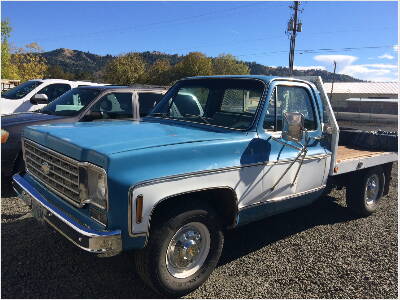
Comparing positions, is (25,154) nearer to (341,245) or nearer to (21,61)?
(341,245)

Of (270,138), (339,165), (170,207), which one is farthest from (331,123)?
(170,207)

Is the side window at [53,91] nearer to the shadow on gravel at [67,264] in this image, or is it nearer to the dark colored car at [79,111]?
the dark colored car at [79,111]

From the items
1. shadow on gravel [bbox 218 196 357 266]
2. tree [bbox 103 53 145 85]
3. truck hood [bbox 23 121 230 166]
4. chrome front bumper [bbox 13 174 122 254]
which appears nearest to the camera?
chrome front bumper [bbox 13 174 122 254]

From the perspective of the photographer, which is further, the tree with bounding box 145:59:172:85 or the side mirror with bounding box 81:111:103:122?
the tree with bounding box 145:59:172:85

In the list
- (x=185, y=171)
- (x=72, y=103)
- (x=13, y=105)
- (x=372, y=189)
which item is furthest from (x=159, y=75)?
(x=185, y=171)

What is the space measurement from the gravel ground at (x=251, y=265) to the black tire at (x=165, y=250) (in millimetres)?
A: 191

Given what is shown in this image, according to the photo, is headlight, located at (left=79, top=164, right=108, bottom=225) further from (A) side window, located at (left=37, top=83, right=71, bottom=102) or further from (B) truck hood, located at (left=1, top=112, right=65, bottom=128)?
(A) side window, located at (left=37, top=83, right=71, bottom=102)

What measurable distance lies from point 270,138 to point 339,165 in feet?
4.58

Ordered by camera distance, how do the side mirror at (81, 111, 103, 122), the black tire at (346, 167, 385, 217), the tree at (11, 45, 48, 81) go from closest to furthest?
the black tire at (346, 167, 385, 217) < the side mirror at (81, 111, 103, 122) < the tree at (11, 45, 48, 81)

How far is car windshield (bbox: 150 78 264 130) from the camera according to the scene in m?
3.92

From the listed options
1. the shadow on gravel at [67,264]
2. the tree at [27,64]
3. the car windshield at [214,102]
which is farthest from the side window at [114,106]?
the tree at [27,64]

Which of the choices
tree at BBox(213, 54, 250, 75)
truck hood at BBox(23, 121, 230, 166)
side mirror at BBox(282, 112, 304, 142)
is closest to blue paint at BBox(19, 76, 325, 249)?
truck hood at BBox(23, 121, 230, 166)

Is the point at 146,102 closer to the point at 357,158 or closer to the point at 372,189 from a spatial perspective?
the point at 357,158

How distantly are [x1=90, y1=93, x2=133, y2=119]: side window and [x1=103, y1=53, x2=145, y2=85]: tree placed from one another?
64.7 m
